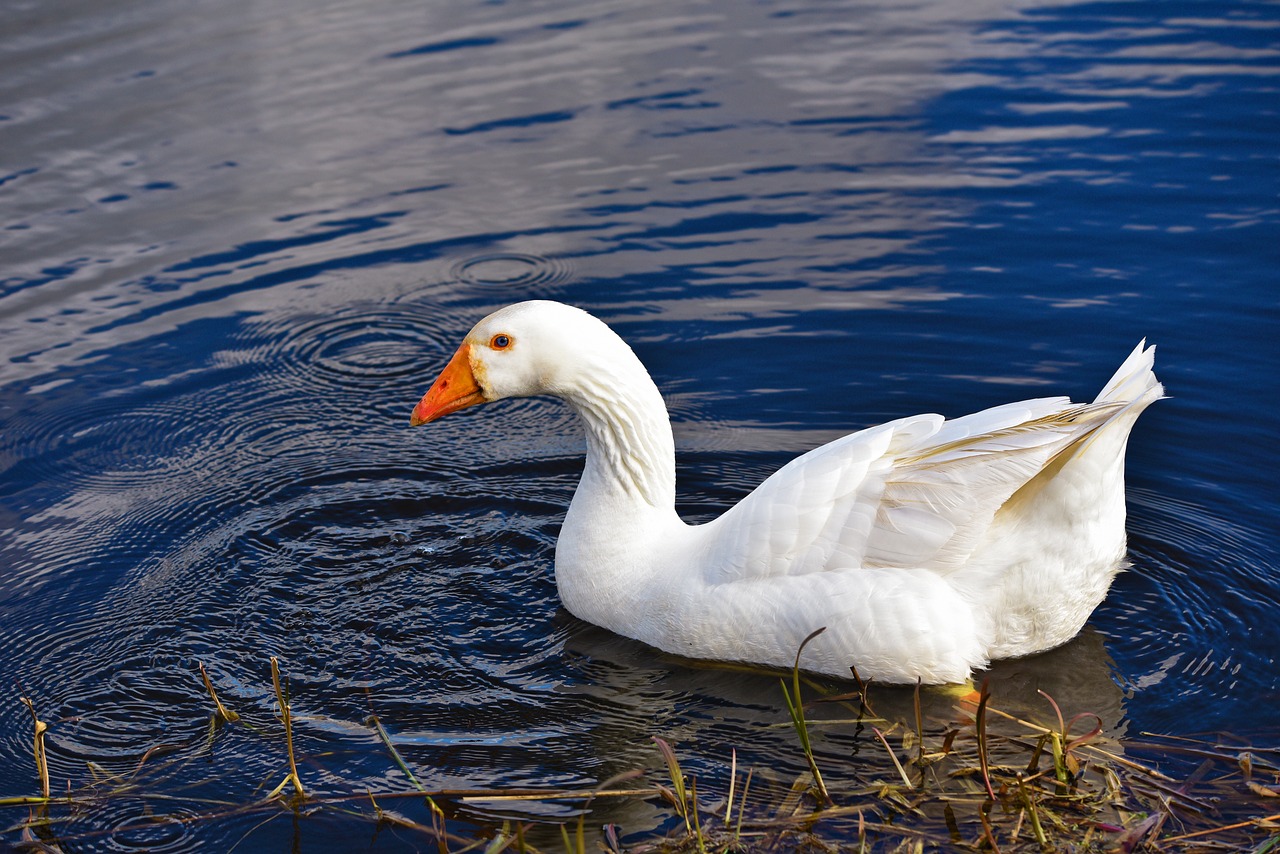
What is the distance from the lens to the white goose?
16.7 ft

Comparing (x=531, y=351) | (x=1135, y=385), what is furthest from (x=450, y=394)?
(x=1135, y=385)

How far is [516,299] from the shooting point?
9062mm

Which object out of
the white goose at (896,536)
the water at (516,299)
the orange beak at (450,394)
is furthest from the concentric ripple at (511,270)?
the white goose at (896,536)

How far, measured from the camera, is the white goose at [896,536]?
509cm

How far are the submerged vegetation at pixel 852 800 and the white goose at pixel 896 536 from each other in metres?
0.36

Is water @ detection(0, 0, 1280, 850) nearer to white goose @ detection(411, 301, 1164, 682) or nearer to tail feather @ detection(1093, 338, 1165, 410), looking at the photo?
white goose @ detection(411, 301, 1164, 682)

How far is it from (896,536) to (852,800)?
1.10 m

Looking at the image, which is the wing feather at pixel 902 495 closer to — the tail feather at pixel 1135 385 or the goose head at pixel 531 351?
the tail feather at pixel 1135 385

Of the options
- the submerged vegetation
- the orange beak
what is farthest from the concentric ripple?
the submerged vegetation

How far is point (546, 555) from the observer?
6.55 m

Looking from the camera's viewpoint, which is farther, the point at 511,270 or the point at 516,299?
the point at 511,270

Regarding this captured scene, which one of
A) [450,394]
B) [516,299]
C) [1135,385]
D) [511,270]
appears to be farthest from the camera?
[511,270]

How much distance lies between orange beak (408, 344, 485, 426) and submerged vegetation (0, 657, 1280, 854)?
60.1 inches

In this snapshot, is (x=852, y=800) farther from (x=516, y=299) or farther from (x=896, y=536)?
(x=516, y=299)
